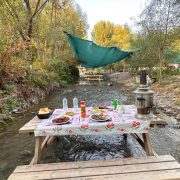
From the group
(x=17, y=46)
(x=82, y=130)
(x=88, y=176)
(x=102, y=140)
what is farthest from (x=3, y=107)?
(x=88, y=176)

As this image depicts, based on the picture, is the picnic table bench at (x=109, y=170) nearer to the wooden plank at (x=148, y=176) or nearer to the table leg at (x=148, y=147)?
the wooden plank at (x=148, y=176)

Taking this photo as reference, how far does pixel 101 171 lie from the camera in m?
1.76

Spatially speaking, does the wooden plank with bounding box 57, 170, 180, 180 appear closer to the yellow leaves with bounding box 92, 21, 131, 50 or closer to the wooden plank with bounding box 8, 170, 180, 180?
the wooden plank with bounding box 8, 170, 180, 180

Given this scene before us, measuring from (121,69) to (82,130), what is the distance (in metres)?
20.1

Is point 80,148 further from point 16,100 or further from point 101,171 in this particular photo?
point 16,100

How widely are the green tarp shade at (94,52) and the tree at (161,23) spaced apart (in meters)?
1.47

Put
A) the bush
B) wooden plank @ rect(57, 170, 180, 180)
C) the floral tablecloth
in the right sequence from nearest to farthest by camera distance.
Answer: wooden plank @ rect(57, 170, 180, 180), the floral tablecloth, the bush

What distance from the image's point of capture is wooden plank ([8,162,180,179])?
5.61 feet

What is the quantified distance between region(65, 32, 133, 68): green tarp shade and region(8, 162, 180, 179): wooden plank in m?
6.00

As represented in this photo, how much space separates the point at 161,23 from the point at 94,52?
10.4 ft

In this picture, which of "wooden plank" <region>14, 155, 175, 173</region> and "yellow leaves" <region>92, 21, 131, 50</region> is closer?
"wooden plank" <region>14, 155, 175, 173</region>

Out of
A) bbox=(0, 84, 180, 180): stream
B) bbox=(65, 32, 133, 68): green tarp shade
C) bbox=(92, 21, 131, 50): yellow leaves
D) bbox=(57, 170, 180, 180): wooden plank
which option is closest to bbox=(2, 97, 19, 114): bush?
bbox=(0, 84, 180, 180): stream

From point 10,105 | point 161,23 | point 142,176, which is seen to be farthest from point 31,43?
point 142,176

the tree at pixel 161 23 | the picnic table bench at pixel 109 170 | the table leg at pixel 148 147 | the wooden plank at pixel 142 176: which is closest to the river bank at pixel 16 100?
the picnic table bench at pixel 109 170
